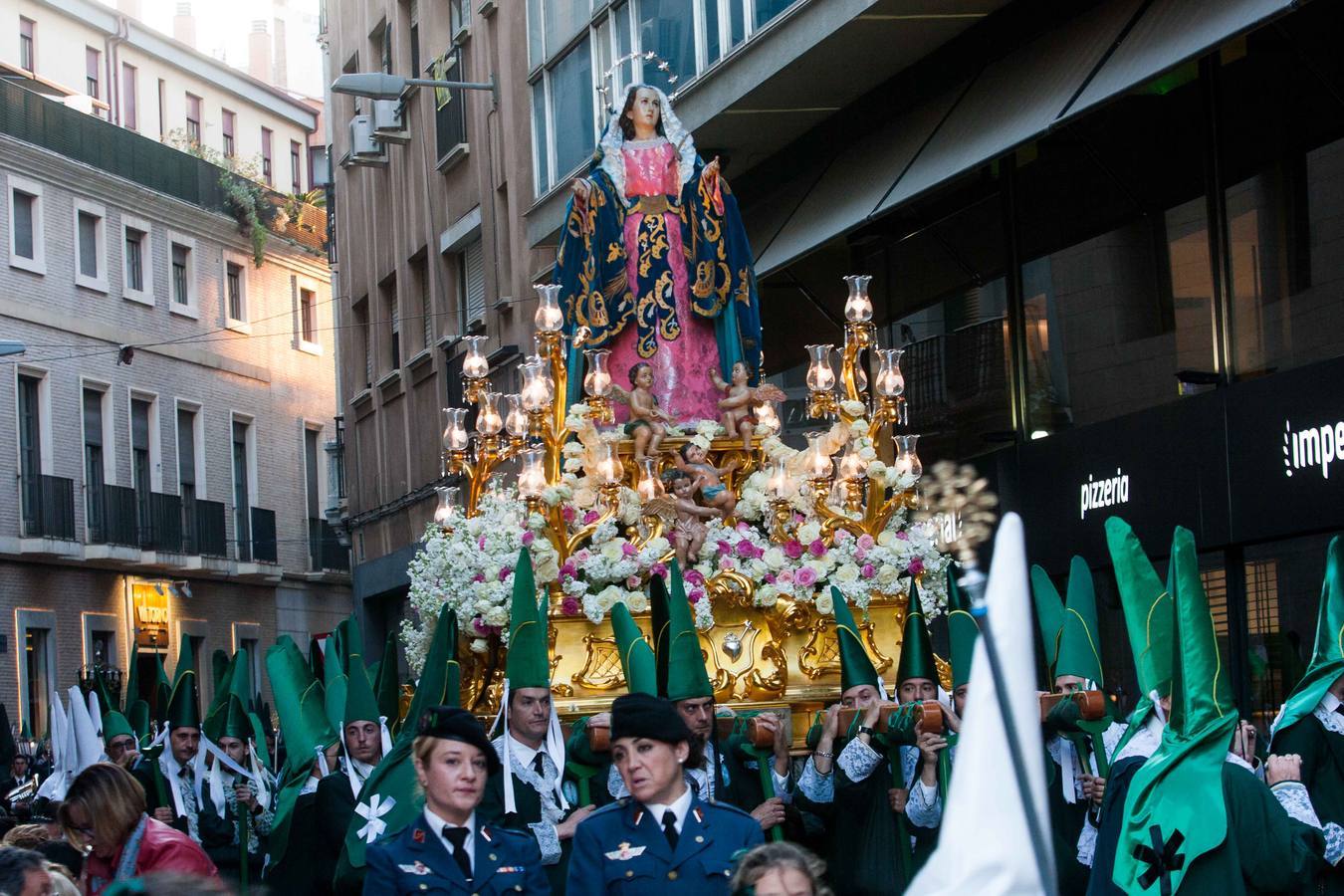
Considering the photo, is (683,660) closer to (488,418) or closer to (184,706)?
(488,418)

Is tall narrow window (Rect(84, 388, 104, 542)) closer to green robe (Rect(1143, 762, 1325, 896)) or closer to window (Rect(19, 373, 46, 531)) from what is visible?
window (Rect(19, 373, 46, 531))

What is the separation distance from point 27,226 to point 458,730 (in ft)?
96.6

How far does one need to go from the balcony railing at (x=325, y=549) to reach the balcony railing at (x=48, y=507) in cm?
753

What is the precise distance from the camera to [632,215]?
502 inches

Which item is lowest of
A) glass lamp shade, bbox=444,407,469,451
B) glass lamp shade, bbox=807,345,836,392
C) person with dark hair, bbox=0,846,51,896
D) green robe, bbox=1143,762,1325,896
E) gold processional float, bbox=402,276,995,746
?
green robe, bbox=1143,762,1325,896

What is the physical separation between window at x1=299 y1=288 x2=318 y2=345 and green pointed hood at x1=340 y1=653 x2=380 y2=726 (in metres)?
33.3

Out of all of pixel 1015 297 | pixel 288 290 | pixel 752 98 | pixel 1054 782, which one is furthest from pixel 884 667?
pixel 288 290

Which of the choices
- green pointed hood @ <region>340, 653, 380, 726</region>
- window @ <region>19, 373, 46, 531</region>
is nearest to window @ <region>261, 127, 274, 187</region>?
window @ <region>19, 373, 46, 531</region>

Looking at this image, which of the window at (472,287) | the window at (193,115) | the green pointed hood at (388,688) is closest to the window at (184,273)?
the window at (193,115)

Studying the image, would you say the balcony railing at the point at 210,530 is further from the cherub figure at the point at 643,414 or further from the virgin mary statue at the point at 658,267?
the cherub figure at the point at 643,414

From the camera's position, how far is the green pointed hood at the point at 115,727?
1198 cm

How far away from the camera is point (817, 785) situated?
8477 mm

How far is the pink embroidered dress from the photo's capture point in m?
12.6

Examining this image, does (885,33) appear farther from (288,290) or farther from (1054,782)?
(288,290)
